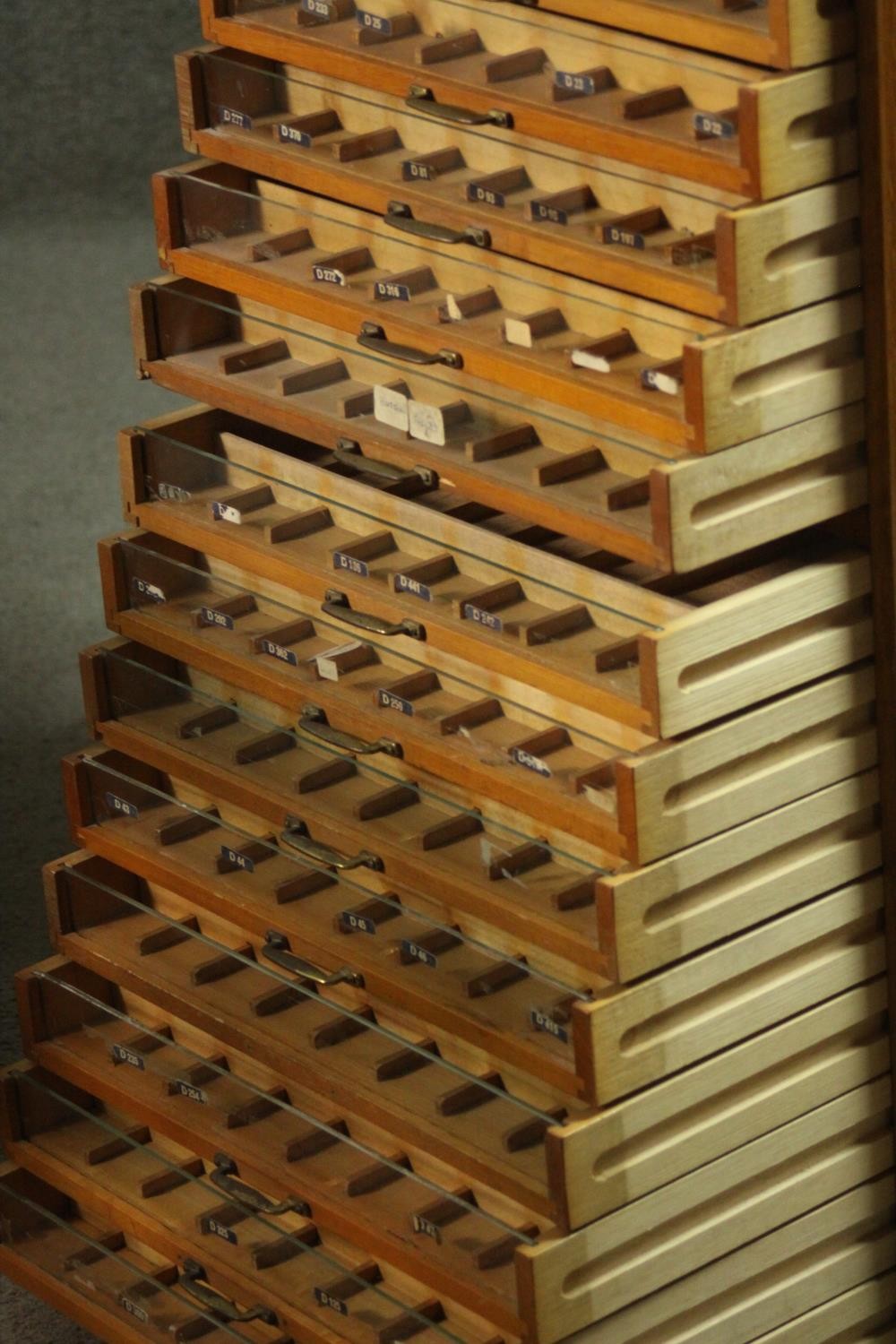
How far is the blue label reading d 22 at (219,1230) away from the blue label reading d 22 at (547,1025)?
1.94 feet

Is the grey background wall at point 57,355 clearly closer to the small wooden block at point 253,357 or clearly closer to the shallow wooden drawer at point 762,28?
the small wooden block at point 253,357

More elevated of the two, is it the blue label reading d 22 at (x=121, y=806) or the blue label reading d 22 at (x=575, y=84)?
the blue label reading d 22 at (x=575, y=84)

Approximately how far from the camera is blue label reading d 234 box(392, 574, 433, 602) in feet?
9.39

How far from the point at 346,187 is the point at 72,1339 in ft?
4.68

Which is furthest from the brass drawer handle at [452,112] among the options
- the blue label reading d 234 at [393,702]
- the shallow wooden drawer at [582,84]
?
the blue label reading d 234 at [393,702]

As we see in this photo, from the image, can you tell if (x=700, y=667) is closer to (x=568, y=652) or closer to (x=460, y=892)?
(x=568, y=652)

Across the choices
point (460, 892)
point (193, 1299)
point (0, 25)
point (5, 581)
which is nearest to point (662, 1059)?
point (460, 892)

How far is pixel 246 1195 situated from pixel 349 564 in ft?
2.30

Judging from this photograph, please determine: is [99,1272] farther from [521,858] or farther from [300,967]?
[521,858]

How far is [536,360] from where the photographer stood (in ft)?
8.83

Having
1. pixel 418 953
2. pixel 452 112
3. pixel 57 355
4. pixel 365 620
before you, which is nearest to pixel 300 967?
pixel 418 953

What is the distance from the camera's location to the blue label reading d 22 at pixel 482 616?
2.79 meters

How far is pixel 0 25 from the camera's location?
660 cm

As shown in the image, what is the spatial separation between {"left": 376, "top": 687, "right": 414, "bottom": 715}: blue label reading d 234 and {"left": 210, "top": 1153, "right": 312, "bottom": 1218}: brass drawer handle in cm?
55
